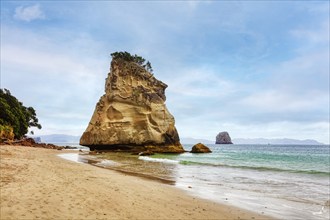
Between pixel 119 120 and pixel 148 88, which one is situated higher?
pixel 148 88

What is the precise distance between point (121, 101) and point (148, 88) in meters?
6.86

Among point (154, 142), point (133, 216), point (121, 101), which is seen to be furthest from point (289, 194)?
point (121, 101)

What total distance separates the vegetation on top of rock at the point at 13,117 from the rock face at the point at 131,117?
562 inches

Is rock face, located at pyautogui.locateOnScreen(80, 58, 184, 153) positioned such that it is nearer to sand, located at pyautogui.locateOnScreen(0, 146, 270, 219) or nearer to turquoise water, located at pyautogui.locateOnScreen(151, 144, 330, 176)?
turquoise water, located at pyautogui.locateOnScreen(151, 144, 330, 176)

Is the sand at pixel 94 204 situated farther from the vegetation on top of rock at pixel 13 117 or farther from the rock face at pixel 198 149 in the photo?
the rock face at pixel 198 149

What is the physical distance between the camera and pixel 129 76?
210 ft

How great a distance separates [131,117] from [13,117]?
22863 mm

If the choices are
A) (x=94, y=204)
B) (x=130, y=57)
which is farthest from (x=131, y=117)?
(x=94, y=204)

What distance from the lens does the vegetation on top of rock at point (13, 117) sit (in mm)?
50891

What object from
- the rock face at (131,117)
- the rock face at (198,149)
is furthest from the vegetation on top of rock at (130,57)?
the rock face at (198,149)

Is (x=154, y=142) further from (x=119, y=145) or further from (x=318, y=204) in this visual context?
(x=318, y=204)

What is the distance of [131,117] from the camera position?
61.0 meters

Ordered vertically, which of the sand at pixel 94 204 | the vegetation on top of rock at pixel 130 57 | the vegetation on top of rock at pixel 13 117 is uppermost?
the vegetation on top of rock at pixel 130 57

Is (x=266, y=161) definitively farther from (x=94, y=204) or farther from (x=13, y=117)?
(x=13, y=117)
